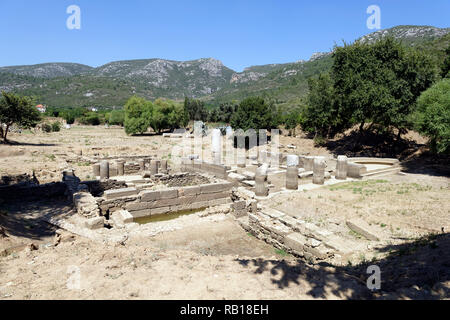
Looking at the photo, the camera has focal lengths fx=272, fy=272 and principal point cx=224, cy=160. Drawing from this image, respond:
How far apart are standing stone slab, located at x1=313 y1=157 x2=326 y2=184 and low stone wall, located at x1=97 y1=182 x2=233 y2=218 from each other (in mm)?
4993

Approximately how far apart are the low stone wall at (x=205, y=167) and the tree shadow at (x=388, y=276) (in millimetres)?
11705

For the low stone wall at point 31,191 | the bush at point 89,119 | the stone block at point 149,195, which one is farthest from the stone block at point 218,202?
the bush at point 89,119

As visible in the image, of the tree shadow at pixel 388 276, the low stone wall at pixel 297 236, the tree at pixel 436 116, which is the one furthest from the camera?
the tree at pixel 436 116

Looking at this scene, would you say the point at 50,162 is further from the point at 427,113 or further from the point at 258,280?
the point at 427,113

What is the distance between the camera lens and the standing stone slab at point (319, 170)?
15547 mm

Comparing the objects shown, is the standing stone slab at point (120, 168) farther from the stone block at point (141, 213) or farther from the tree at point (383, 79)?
the tree at point (383, 79)

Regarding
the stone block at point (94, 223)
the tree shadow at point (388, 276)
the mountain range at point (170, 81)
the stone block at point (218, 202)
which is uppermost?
the mountain range at point (170, 81)

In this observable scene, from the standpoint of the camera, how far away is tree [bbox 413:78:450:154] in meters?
14.2

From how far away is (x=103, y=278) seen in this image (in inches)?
186

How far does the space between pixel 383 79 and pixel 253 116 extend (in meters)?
13.5

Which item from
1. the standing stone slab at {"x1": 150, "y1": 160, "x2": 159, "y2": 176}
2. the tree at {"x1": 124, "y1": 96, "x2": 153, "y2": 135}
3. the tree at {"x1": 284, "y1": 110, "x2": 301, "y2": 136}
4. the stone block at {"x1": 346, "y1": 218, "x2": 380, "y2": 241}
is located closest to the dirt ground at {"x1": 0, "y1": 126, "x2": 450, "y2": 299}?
the stone block at {"x1": 346, "y1": 218, "x2": 380, "y2": 241}

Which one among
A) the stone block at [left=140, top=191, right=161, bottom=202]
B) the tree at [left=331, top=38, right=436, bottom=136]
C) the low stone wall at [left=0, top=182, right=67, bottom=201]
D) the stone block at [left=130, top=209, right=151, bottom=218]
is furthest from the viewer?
the tree at [left=331, top=38, right=436, bottom=136]

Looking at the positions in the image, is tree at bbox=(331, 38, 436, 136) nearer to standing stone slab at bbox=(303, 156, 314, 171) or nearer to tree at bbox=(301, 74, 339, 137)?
tree at bbox=(301, 74, 339, 137)
